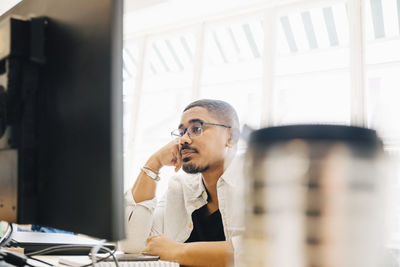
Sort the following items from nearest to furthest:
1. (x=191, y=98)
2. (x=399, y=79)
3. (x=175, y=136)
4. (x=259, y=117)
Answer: (x=175, y=136)
(x=399, y=79)
(x=259, y=117)
(x=191, y=98)

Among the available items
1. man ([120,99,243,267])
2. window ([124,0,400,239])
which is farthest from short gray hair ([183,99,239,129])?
window ([124,0,400,239])

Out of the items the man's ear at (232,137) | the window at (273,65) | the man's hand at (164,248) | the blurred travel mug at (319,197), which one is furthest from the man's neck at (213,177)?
the blurred travel mug at (319,197)

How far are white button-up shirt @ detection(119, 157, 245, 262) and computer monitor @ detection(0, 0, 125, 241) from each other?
2.79 ft

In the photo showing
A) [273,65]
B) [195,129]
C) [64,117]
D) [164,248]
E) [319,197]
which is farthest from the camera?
[273,65]

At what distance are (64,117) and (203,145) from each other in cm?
134

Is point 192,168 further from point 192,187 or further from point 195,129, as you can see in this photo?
point 195,129

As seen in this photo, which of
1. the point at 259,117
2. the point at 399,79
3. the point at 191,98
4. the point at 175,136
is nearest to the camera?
the point at 175,136

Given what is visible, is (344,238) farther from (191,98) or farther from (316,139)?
(191,98)

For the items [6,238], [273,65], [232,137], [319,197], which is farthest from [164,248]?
[273,65]

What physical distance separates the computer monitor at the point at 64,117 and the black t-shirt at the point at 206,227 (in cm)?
110

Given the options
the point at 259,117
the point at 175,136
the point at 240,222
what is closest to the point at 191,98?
the point at 259,117

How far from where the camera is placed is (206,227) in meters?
1.68

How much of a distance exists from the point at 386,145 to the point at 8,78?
62 cm

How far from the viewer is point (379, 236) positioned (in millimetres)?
302
